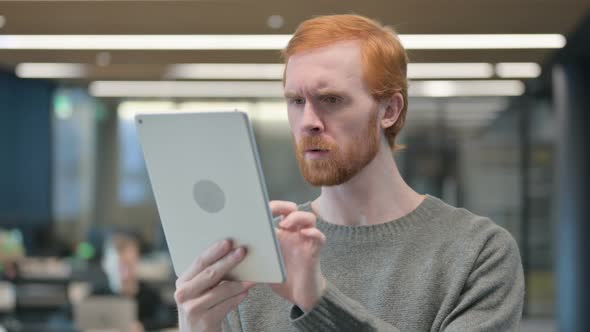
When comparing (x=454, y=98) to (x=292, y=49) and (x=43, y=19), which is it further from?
(x=292, y=49)

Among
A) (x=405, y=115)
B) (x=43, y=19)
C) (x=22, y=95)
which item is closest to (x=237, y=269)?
(x=405, y=115)

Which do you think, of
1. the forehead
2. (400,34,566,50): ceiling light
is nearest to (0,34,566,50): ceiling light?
(400,34,566,50): ceiling light

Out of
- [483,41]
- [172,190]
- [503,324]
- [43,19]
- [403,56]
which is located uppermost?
[43,19]

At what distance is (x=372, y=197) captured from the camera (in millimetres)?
1766

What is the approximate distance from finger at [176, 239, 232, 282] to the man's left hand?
90 mm

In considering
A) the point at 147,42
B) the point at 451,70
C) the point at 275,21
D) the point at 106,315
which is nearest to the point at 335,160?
the point at 106,315

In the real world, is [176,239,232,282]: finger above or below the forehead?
below

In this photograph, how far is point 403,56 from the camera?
5.88 ft

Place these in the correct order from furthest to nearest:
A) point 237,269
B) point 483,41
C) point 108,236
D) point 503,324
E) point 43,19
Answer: point 108,236, point 483,41, point 43,19, point 503,324, point 237,269

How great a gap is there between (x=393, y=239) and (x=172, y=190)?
514 millimetres

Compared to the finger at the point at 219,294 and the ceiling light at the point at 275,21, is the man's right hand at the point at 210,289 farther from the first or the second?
the ceiling light at the point at 275,21

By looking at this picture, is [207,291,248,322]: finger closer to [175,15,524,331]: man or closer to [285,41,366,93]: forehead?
[175,15,524,331]: man

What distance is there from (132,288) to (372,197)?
5.19 metres

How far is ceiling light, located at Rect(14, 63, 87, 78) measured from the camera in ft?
36.4
